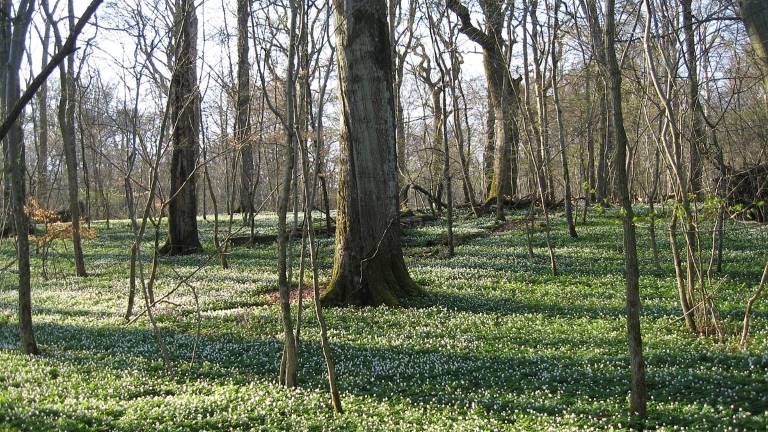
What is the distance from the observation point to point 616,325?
9539mm

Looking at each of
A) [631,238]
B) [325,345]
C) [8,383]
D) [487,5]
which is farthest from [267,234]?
[631,238]

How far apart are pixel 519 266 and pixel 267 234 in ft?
43.4

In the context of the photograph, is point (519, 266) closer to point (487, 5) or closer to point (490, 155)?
point (487, 5)

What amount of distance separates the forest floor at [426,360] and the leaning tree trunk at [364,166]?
720 mm

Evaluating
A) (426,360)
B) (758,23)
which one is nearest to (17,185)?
(426,360)

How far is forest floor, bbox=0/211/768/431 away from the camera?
6238mm

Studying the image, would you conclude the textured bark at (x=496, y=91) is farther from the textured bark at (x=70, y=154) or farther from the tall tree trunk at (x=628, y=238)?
the tall tree trunk at (x=628, y=238)

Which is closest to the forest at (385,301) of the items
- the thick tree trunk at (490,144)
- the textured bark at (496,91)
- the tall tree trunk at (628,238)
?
the tall tree trunk at (628,238)

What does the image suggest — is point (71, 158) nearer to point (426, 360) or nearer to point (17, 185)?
point (17, 185)

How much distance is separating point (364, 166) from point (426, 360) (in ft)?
16.3

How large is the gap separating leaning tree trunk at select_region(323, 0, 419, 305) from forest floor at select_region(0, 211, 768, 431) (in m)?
0.72

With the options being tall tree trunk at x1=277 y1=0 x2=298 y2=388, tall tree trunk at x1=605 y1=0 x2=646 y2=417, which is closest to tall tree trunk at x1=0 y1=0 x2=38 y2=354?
tall tree trunk at x1=277 y1=0 x2=298 y2=388

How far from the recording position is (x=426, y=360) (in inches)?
331

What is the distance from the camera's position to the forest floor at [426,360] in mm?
6238
